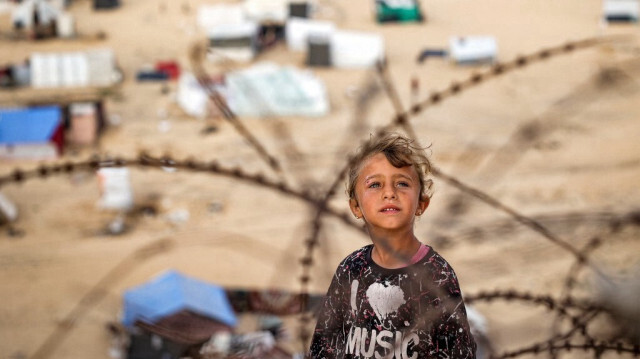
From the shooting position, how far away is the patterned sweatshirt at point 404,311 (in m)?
2.04

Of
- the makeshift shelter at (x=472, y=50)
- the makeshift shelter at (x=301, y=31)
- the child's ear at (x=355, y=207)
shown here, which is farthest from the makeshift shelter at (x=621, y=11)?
the child's ear at (x=355, y=207)

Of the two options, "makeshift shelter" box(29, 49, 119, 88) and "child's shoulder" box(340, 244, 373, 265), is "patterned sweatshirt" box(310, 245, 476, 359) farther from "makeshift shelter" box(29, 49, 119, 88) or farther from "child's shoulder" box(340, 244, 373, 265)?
"makeshift shelter" box(29, 49, 119, 88)

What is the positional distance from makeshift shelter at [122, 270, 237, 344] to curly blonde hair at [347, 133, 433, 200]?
6.70m

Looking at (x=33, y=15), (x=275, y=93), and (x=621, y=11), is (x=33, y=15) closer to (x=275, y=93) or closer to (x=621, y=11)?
(x=275, y=93)

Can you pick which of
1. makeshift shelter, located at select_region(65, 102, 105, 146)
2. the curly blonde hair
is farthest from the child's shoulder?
makeshift shelter, located at select_region(65, 102, 105, 146)

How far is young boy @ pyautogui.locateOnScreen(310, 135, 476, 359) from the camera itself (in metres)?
2.05

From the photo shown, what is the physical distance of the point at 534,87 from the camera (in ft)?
57.7

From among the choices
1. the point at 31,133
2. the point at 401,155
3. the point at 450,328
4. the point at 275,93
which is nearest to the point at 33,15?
the point at 31,133

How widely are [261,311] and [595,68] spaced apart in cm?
1126

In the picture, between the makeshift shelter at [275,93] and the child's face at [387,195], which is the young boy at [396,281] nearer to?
the child's face at [387,195]

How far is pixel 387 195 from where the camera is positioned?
6.77 ft

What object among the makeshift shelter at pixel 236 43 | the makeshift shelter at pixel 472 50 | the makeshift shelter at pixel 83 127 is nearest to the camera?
the makeshift shelter at pixel 83 127

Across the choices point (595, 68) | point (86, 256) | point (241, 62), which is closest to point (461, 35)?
point (595, 68)

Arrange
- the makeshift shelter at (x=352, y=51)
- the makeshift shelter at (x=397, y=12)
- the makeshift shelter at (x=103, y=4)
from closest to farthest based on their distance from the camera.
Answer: the makeshift shelter at (x=352, y=51) → the makeshift shelter at (x=397, y=12) → the makeshift shelter at (x=103, y=4)
